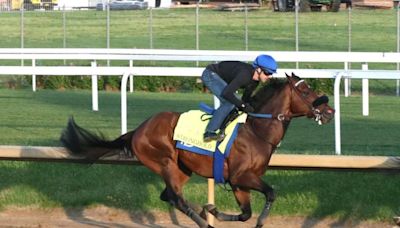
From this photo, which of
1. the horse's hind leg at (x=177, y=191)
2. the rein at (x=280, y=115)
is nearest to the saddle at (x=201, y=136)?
the rein at (x=280, y=115)

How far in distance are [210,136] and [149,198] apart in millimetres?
1906

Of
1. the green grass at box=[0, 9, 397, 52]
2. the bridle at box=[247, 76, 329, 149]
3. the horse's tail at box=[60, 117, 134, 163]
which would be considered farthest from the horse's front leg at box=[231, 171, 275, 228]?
the green grass at box=[0, 9, 397, 52]

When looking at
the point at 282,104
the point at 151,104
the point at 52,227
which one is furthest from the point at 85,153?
the point at 151,104

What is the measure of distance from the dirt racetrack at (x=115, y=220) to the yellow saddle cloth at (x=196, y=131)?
137 cm

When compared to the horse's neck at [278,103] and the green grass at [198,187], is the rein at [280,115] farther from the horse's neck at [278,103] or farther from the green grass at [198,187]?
the green grass at [198,187]

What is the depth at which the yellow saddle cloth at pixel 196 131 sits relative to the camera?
24.9 ft

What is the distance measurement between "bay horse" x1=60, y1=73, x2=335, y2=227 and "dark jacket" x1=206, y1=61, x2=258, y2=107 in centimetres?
9

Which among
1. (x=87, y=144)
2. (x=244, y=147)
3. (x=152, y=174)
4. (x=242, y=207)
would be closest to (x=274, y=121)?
(x=244, y=147)

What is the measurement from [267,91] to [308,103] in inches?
13.8

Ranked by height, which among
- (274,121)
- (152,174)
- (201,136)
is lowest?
(152,174)

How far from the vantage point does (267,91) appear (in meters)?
7.71

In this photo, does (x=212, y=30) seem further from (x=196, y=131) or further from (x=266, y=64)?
(x=266, y=64)

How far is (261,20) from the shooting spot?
4169 cm

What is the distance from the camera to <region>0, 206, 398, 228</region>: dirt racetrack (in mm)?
8812
